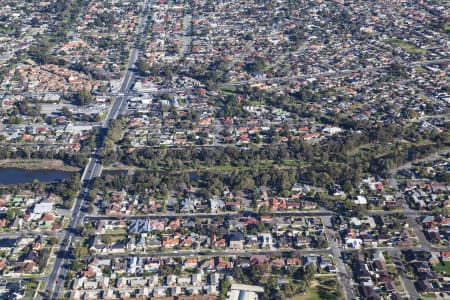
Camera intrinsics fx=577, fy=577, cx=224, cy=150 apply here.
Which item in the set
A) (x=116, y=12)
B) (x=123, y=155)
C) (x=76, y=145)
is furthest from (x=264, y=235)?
(x=116, y=12)

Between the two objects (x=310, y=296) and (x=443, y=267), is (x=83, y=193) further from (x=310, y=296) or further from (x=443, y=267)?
(x=443, y=267)

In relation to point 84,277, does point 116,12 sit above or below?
below

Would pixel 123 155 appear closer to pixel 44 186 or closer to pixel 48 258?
pixel 44 186

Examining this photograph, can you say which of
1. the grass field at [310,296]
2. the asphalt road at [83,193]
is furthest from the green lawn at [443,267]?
the asphalt road at [83,193]

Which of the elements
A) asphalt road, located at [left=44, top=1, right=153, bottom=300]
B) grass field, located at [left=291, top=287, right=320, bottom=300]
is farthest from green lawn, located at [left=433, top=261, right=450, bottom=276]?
asphalt road, located at [left=44, top=1, right=153, bottom=300]

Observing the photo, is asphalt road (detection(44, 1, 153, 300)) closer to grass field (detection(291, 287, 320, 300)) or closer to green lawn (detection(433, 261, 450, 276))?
grass field (detection(291, 287, 320, 300))

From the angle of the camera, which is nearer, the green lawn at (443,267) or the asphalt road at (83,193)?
the asphalt road at (83,193)

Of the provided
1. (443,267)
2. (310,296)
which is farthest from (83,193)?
(443,267)

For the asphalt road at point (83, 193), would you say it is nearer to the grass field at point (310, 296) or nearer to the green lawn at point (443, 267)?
the grass field at point (310, 296)

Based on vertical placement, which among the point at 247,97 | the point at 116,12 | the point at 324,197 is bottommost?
the point at 116,12
